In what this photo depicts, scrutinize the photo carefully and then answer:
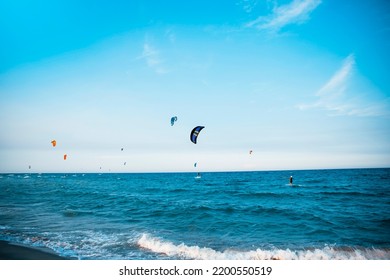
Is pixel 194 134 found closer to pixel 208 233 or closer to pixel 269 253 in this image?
pixel 208 233

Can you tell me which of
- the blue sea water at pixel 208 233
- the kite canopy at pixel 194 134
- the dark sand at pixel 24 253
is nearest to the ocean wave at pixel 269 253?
the blue sea water at pixel 208 233

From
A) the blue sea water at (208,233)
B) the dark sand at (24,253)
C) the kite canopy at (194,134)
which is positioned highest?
the kite canopy at (194,134)

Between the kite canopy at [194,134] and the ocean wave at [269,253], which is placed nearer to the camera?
the ocean wave at [269,253]

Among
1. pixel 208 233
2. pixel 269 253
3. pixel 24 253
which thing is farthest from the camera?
pixel 208 233

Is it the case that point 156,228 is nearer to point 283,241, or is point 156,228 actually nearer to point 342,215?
point 283,241

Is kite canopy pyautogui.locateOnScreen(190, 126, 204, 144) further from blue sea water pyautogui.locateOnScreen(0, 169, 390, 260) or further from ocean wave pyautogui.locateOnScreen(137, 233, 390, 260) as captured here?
ocean wave pyautogui.locateOnScreen(137, 233, 390, 260)

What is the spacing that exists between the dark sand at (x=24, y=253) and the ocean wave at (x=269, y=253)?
3375 millimetres

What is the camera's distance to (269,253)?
8.70 m

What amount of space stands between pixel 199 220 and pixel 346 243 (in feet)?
25.8

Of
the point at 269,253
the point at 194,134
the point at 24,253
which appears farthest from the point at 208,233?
the point at 24,253

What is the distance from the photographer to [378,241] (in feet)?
32.9

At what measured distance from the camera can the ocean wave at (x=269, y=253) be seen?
8.45 meters

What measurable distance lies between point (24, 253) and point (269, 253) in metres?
9.49

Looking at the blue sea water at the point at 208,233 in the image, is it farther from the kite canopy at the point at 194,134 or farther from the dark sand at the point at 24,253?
the kite canopy at the point at 194,134
